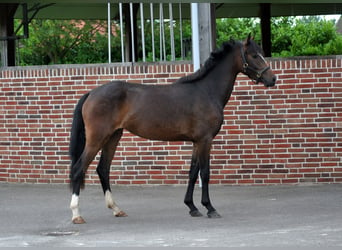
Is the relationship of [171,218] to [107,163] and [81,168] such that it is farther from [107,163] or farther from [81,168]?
[81,168]

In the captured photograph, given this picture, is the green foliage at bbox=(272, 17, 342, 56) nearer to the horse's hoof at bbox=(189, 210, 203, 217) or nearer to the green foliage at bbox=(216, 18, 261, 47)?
the green foliage at bbox=(216, 18, 261, 47)

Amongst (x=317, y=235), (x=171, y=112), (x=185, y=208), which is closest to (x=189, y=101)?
(x=171, y=112)

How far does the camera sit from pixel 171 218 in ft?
29.0

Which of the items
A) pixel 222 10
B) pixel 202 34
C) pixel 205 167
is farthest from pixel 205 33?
pixel 222 10

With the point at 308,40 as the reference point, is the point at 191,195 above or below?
below

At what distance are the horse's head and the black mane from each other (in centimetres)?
19

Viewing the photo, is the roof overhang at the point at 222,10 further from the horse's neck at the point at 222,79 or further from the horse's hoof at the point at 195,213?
the horse's hoof at the point at 195,213

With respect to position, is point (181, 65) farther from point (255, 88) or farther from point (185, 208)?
point (185, 208)

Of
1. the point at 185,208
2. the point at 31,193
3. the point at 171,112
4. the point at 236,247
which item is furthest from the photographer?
the point at 31,193

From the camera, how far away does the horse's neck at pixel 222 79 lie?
909 cm

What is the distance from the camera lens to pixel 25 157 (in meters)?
12.2

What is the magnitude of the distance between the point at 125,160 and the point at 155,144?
556 mm

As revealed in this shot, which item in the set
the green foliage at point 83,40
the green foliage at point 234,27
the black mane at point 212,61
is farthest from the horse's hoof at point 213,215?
the green foliage at point 234,27

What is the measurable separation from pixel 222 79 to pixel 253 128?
246 centimetres
